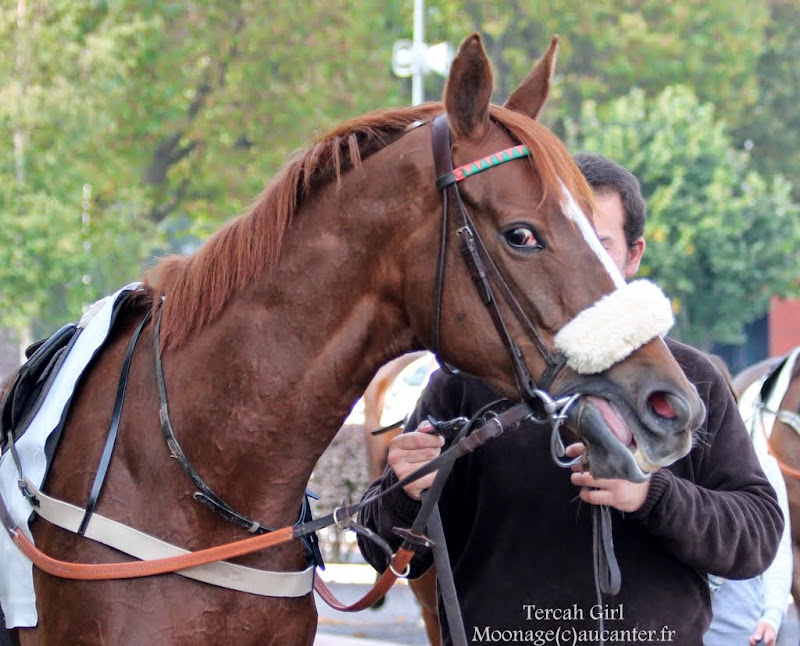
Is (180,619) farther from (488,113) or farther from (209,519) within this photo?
(488,113)

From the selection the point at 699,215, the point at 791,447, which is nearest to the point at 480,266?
the point at 791,447

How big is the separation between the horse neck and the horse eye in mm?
314

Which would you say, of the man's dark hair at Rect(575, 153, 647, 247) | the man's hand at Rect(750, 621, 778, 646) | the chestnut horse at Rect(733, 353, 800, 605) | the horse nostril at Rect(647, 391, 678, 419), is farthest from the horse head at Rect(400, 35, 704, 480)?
the chestnut horse at Rect(733, 353, 800, 605)

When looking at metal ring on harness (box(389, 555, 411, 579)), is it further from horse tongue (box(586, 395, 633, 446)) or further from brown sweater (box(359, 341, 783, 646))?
horse tongue (box(586, 395, 633, 446))

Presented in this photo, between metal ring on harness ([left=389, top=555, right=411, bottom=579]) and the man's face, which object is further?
the man's face

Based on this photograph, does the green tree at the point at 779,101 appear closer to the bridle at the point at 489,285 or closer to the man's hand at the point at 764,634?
the man's hand at the point at 764,634

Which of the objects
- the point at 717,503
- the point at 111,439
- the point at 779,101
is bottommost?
the point at 779,101

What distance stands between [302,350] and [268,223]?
1.02ft

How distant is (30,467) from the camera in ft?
8.09

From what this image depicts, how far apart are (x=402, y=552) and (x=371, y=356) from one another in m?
0.47

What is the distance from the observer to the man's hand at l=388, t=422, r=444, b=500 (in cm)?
244

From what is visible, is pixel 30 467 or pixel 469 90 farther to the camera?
pixel 30 467

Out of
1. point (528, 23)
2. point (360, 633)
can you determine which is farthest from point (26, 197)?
point (528, 23)

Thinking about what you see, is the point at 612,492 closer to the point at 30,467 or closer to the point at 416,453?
the point at 416,453
